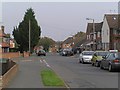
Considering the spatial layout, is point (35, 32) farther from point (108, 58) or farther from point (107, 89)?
point (107, 89)

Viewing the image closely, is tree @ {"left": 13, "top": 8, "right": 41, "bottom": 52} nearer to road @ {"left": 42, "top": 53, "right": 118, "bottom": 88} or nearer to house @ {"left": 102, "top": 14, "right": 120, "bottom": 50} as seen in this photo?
house @ {"left": 102, "top": 14, "right": 120, "bottom": 50}

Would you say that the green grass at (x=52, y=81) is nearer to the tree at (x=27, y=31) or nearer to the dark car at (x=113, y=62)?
the dark car at (x=113, y=62)

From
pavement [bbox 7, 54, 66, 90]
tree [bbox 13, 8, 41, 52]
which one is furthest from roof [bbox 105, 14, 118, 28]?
pavement [bbox 7, 54, 66, 90]

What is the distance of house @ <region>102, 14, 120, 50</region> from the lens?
75188 millimetres

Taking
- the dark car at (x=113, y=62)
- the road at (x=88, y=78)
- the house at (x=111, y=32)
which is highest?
the house at (x=111, y=32)

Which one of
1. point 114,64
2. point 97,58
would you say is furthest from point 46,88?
point 97,58

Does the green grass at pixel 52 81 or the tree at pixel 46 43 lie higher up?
the tree at pixel 46 43

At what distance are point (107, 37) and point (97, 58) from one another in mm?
46444

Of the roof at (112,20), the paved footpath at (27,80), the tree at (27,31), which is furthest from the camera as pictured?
the tree at (27,31)

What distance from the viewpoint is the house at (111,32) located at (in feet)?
247

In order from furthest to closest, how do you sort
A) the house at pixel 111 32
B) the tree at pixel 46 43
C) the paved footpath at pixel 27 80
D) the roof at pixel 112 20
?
the tree at pixel 46 43
the roof at pixel 112 20
the house at pixel 111 32
the paved footpath at pixel 27 80

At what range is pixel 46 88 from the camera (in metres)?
15.3

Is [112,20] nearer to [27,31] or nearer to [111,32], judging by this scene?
[111,32]

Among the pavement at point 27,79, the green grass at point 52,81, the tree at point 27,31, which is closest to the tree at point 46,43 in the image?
the tree at point 27,31
